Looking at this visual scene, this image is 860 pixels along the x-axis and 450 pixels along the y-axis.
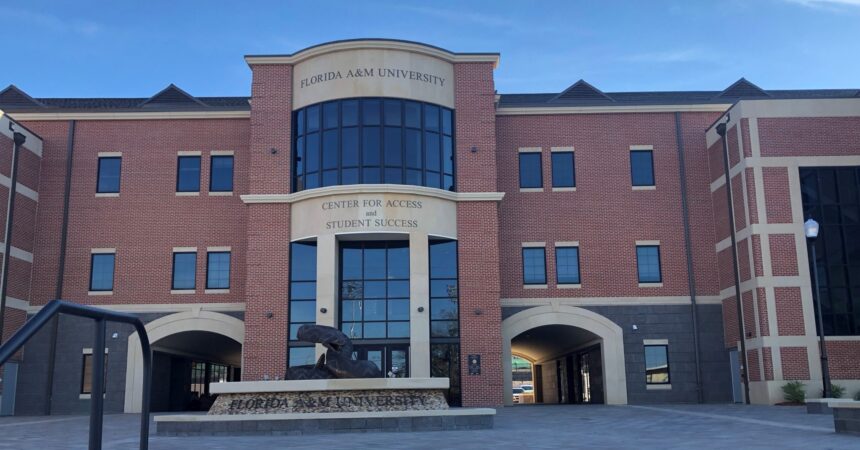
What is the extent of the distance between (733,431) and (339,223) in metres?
14.7

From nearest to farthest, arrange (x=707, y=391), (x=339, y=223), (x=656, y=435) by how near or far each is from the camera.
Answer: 1. (x=656, y=435)
2. (x=339, y=223)
3. (x=707, y=391)

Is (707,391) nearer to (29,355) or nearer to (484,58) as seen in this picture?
(484,58)

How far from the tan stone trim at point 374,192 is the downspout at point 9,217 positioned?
7.90 meters

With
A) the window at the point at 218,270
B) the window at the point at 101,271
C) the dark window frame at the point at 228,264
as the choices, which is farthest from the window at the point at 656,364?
the window at the point at 101,271

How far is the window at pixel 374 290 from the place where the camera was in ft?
89.4

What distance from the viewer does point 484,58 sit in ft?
94.5

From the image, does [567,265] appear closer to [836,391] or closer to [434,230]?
[434,230]

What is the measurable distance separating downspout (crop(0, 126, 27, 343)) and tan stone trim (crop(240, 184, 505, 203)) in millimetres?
7898

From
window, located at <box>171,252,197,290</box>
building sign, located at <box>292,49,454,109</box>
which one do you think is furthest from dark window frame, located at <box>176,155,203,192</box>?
building sign, located at <box>292,49,454,109</box>

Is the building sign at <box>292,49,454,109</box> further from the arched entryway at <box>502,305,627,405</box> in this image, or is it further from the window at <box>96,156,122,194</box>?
the arched entryway at <box>502,305,627,405</box>

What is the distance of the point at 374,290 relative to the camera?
27469mm

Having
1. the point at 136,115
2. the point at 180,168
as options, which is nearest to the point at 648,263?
the point at 180,168

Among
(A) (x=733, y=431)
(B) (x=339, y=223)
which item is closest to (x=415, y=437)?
(A) (x=733, y=431)

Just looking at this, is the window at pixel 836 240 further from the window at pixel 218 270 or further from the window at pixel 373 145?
the window at pixel 218 270
